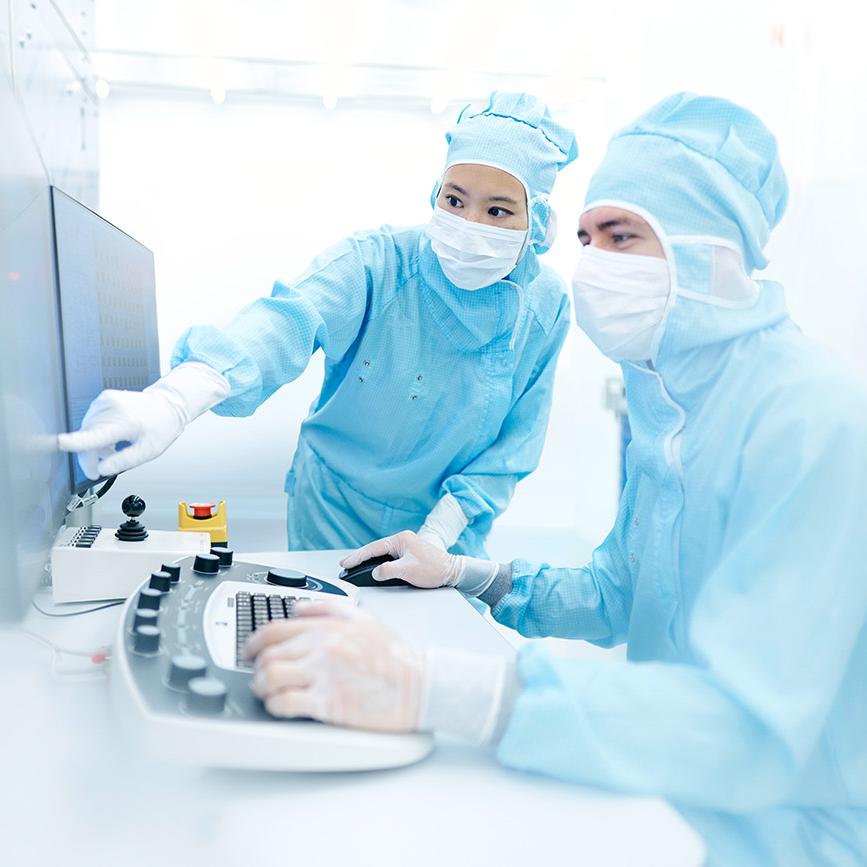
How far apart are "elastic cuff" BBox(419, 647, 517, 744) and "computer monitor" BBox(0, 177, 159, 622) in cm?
57

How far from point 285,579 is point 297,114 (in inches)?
70.0

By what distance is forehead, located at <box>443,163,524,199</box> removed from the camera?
1.58 m

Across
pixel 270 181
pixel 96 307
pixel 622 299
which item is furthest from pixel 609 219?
pixel 270 181

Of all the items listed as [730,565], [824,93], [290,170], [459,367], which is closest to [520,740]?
[730,565]

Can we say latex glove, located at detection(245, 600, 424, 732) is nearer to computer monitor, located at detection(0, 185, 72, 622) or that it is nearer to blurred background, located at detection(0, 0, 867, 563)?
computer monitor, located at detection(0, 185, 72, 622)

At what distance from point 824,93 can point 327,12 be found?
1.34 m

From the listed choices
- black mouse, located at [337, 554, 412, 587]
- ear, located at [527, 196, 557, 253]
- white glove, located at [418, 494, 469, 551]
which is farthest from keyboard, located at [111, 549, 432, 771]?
ear, located at [527, 196, 557, 253]

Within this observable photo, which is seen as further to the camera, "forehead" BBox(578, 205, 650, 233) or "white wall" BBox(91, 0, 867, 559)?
"white wall" BBox(91, 0, 867, 559)

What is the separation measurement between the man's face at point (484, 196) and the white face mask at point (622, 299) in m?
0.48

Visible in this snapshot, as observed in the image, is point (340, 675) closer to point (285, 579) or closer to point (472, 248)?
point (285, 579)

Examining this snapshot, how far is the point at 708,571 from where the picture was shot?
1.03 m

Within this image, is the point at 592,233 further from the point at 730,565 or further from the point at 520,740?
the point at 520,740

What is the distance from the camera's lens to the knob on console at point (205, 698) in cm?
71

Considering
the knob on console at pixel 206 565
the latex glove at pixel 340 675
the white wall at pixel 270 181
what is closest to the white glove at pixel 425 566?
→ the knob on console at pixel 206 565
